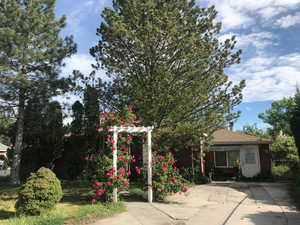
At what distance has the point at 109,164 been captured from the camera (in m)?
8.38

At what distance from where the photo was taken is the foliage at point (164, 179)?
28.5 ft

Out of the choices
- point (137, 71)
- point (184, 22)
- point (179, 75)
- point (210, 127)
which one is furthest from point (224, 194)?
point (184, 22)

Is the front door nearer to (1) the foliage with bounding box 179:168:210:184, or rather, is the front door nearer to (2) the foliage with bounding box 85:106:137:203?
(1) the foliage with bounding box 179:168:210:184

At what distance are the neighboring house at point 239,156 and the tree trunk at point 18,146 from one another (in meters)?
12.3

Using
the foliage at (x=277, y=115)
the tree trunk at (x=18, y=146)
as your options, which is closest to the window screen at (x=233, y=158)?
the tree trunk at (x=18, y=146)

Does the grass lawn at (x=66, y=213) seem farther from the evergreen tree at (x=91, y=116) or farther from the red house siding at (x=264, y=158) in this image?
the red house siding at (x=264, y=158)

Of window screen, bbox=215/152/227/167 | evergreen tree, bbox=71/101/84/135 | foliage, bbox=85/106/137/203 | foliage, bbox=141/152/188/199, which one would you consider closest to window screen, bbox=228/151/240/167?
window screen, bbox=215/152/227/167

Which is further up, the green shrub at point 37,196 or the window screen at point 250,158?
the window screen at point 250,158

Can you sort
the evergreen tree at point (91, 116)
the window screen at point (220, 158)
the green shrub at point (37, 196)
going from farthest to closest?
1. the window screen at point (220, 158)
2. the evergreen tree at point (91, 116)
3. the green shrub at point (37, 196)

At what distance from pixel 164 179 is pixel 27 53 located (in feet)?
32.8

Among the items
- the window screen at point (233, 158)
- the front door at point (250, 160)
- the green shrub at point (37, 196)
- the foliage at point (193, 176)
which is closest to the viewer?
the green shrub at point (37, 196)

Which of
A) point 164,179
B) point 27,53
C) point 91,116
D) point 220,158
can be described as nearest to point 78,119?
point 91,116

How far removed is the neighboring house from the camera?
54.9ft

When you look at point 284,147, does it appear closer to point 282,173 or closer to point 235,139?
point 282,173
